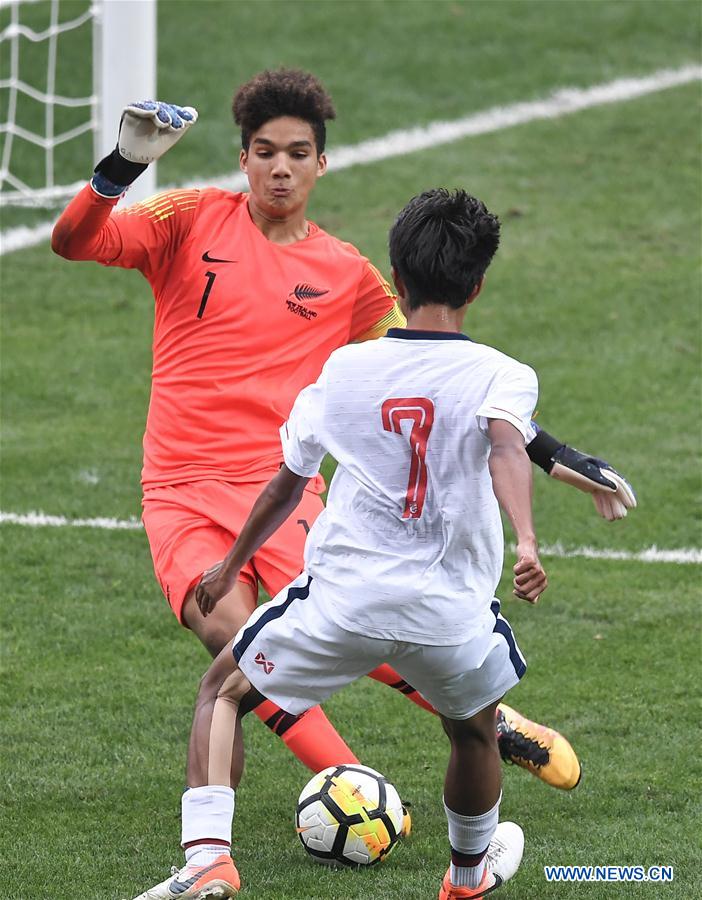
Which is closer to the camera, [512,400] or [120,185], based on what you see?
[512,400]

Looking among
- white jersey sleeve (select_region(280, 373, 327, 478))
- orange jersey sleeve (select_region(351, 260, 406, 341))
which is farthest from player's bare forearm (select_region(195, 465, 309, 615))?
orange jersey sleeve (select_region(351, 260, 406, 341))

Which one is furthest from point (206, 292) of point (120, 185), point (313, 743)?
point (313, 743)

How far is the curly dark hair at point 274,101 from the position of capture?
536 cm

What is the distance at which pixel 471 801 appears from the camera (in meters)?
4.38

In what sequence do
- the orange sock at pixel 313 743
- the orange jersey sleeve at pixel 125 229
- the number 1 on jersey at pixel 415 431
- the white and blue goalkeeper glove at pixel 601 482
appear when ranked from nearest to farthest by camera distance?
the number 1 on jersey at pixel 415 431 → the white and blue goalkeeper glove at pixel 601 482 → the orange jersey sleeve at pixel 125 229 → the orange sock at pixel 313 743

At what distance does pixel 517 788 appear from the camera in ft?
18.2

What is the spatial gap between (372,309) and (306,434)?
1.46 metres

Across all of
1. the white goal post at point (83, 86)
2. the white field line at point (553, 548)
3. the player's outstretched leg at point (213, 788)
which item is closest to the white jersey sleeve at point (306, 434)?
the player's outstretched leg at point (213, 788)

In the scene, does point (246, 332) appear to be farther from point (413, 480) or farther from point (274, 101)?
point (413, 480)

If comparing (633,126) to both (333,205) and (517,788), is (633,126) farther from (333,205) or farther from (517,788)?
(517,788)

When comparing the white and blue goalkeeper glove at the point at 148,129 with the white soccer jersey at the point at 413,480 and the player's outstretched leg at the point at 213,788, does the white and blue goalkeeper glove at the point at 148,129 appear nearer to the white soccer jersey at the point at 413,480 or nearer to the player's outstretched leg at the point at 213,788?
the white soccer jersey at the point at 413,480

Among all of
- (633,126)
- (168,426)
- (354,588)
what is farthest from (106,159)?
(633,126)

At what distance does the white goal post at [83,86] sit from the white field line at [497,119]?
3.30 ft

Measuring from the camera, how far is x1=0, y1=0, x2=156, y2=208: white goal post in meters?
10.9
